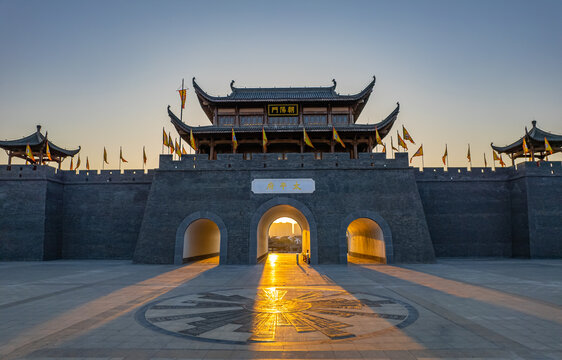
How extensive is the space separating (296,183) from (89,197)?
14.1 metres

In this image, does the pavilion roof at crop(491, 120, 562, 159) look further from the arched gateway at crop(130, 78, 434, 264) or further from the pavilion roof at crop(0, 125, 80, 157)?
the pavilion roof at crop(0, 125, 80, 157)

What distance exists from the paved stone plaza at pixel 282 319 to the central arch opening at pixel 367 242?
253 inches

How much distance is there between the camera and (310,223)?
17344mm

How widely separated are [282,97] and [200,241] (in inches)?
455

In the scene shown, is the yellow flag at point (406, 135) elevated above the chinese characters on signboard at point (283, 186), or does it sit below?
above

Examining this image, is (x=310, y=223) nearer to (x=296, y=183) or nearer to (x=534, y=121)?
(x=296, y=183)

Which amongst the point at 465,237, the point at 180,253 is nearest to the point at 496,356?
the point at 180,253

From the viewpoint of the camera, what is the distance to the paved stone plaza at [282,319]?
4828 mm

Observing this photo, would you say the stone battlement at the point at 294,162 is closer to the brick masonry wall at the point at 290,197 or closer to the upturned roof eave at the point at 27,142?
the brick masonry wall at the point at 290,197

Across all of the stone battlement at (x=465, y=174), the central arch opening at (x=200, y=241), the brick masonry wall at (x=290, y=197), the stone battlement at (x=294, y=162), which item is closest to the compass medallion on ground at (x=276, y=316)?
the brick masonry wall at (x=290, y=197)

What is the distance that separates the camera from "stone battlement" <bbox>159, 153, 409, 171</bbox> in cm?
1828

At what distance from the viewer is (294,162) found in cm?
Answer: 1833

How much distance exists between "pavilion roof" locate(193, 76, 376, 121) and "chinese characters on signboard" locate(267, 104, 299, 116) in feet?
1.32

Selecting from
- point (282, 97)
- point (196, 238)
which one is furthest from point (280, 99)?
point (196, 238)
